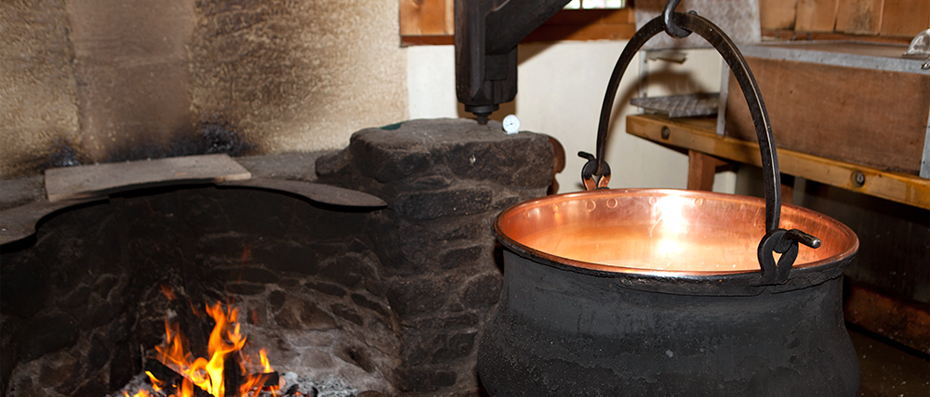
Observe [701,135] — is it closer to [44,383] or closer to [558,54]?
[558,54]

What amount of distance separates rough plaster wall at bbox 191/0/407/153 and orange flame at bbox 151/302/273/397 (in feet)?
2.81

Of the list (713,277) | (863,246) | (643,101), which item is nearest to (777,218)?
(713,277)

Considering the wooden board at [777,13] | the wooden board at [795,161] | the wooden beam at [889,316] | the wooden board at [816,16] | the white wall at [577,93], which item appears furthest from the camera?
the wooden board at [777,13]

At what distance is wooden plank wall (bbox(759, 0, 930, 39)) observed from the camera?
3.72 meters

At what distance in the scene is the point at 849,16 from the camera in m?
4.02

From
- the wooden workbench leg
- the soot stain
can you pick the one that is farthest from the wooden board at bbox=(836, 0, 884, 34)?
the soot stain

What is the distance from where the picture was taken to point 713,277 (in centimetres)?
117

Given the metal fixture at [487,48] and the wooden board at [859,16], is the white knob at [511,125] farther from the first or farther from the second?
the wooden board at [859,16]

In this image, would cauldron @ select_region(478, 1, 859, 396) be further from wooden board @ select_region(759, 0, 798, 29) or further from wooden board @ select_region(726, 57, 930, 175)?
wooden board @ select_region(759, 0, 798, 29)

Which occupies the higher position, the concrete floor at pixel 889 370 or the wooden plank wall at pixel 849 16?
the wooden plank wall at pixel 849 16

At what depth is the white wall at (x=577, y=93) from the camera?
3.60m

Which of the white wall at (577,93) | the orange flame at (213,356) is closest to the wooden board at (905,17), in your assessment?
the white wall at (577,93)

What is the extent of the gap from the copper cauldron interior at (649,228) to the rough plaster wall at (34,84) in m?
2.30

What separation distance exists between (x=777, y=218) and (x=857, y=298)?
2929 mm
